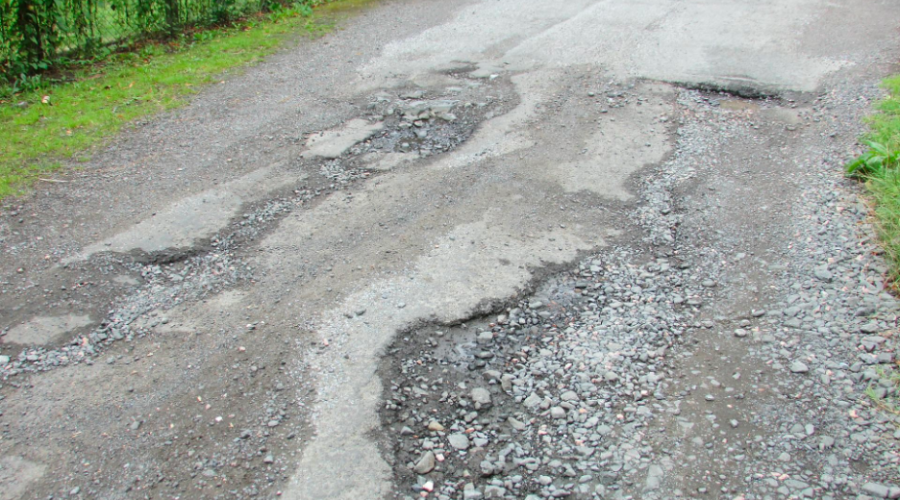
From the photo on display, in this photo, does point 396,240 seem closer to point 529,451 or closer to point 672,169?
point 529,451

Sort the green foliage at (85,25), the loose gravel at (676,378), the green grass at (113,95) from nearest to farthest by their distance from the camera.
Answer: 1. the loose gravel at (676,378)
2. the green grass at (113,95)
3. the green foliage at (85,25)

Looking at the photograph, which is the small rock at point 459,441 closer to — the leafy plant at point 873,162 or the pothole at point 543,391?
the pothole at point 543,391

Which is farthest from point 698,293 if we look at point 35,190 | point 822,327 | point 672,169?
point 35,190

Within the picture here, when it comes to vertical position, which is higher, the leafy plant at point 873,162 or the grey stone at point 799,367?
the leafy plant at point 873,162

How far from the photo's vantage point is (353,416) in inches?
128

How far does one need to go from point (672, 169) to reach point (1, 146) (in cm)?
584

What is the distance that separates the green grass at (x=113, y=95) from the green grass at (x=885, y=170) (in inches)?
246

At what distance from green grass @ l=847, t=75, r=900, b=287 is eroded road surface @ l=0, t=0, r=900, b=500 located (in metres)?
0.13

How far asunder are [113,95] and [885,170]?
713 cm

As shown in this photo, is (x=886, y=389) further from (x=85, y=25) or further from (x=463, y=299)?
(x=85, y=25)

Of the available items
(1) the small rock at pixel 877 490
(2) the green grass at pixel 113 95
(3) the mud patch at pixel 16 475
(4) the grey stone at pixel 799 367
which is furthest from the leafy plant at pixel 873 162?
(2) the green grass at pixel 113 95

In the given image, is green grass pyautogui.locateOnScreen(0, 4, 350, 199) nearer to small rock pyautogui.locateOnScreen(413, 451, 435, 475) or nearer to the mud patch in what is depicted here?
the mud patch

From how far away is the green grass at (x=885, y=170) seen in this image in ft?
14.2

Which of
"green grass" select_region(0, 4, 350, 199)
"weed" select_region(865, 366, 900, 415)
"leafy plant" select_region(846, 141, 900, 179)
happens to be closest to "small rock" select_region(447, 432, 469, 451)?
"weed" select_region(865, 366, 900, 415)
